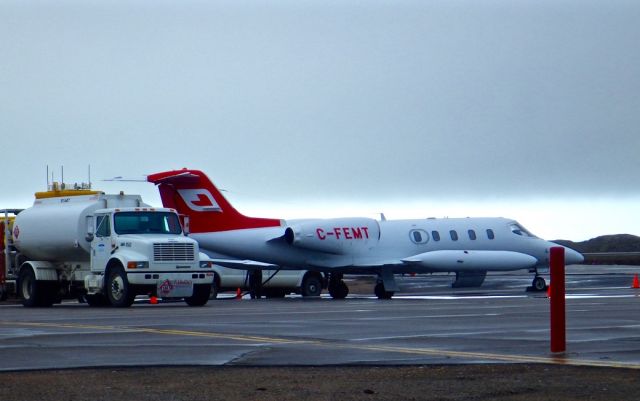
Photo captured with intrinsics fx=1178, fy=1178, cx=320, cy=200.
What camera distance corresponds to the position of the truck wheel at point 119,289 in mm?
31656

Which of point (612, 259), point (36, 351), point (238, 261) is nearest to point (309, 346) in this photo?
point (36, 351)

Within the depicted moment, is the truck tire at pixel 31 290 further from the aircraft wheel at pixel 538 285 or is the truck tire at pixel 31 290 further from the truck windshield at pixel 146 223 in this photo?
the aircraft wheel at pixel 538 285

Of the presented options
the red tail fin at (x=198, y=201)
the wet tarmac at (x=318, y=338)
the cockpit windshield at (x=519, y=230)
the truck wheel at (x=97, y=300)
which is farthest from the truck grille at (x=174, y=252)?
the cockpit windshield at (x=519, y=230)

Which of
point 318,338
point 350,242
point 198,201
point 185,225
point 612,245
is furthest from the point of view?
point 612,245

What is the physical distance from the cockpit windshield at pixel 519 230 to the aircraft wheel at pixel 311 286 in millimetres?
8171

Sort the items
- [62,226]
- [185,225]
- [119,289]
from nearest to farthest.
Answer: [119,289], [62,226], [185,225]

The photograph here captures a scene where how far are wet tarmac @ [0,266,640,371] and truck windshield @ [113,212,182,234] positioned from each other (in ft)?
22.8

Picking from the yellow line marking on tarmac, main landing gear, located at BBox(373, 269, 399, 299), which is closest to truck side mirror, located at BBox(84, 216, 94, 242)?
the yellow line marking on tarmac

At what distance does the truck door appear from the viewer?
32750mm

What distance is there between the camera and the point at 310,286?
158ft

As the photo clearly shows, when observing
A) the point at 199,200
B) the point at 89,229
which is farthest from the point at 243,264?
the point at 89,229

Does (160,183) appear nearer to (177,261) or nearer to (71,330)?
(177,261)

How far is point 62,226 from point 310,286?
15926 mm

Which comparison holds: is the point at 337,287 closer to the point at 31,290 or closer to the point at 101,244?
the point at 31,290
